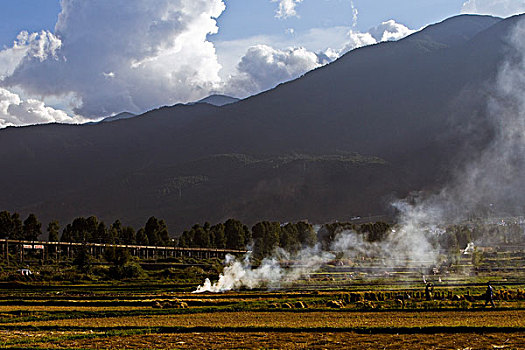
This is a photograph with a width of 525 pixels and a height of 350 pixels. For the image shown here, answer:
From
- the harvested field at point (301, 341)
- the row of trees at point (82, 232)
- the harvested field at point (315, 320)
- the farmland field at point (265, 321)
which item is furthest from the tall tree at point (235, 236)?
the harvested field at point (301, 341)

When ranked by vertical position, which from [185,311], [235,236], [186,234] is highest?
[186,234]

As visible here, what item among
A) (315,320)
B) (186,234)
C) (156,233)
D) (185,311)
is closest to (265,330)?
(315,320)

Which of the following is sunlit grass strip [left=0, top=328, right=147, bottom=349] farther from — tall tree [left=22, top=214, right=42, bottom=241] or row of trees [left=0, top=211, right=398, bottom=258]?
tall tree [left=22, top=214, right=42, bottom=241]

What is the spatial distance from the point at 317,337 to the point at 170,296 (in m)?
31.8

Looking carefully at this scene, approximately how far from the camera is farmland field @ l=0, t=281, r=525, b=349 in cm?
3069

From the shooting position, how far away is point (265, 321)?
4047 cm

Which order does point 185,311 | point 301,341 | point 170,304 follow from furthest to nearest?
1. point 170,304
2. point 185,311
3. point 301,341

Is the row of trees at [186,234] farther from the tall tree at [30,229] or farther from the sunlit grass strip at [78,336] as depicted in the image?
the sunlit grass strip at [78,336]

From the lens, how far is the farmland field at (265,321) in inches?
1208

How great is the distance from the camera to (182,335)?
3425 cm

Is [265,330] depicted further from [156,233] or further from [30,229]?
[156,233]

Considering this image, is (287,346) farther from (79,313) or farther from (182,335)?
(79,313)

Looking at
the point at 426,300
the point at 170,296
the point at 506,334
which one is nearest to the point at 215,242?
the point at 170,296

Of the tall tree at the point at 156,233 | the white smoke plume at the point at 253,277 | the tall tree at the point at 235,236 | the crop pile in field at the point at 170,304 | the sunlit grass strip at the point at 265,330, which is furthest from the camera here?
the tall tree at the point at 235,236
